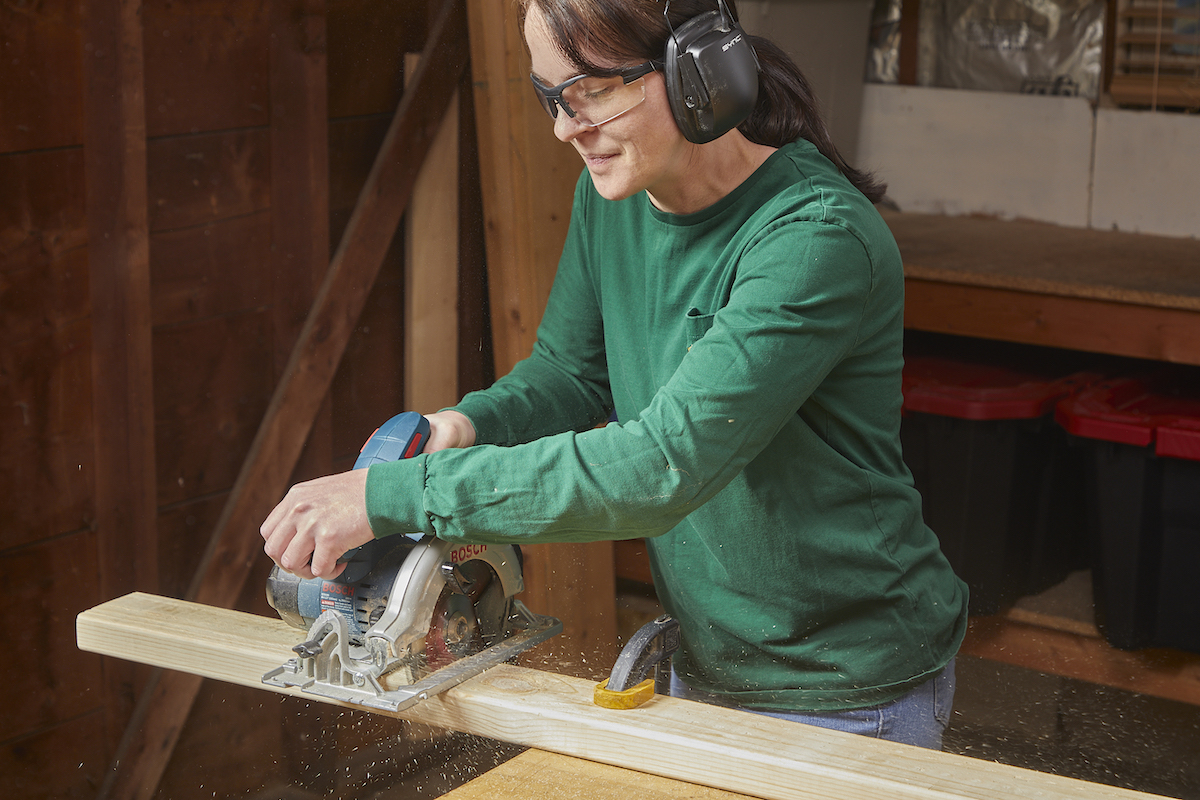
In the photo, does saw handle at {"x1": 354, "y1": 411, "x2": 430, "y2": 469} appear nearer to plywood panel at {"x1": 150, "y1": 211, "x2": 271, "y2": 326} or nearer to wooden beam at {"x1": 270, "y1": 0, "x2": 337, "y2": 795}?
plywood panel at {"x1": 150, "y1": 211, "x2": 271, "y2": 326}

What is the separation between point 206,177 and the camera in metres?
2.32

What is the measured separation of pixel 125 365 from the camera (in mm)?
2246

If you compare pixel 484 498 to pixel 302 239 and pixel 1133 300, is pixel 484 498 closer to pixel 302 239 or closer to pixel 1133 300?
pixel 302 239

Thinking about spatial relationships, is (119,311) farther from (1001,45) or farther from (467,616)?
(1001,45)

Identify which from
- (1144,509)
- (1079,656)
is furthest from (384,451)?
(1079,656)

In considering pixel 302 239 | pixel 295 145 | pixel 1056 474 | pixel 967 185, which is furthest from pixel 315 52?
pixel 967 185

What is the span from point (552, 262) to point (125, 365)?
2.86 ft

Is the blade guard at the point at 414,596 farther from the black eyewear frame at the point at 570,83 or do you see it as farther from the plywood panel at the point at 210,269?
the plywood panel at the point at 210,269

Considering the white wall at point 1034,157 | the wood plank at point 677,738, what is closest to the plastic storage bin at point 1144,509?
the white wall at point 1034,157

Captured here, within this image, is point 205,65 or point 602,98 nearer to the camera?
point 602,98

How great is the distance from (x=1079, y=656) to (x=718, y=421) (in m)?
2.07

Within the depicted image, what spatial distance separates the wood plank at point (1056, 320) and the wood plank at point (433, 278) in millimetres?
1093

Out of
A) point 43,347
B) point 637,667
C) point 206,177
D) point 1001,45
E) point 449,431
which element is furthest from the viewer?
point 1001,45

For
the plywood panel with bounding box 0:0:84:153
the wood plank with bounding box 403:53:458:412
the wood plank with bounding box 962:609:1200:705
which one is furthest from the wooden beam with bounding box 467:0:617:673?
the wood plank with bounding box 962:609:1200:705
